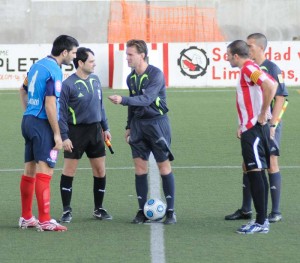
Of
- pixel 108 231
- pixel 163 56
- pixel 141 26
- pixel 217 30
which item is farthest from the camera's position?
pixel 217 30

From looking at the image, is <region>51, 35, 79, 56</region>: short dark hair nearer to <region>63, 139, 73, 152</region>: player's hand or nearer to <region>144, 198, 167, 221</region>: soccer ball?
<region>63, 139, 73, 152</region>: player's hand

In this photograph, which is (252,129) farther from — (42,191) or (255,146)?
(42,191)

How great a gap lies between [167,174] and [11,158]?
472 centimetres

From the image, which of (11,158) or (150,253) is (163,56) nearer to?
(11,158)

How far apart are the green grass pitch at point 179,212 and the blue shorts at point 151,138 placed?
67 centimetres

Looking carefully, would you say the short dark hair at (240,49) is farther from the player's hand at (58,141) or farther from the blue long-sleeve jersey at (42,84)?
the player's hand at (58,141)

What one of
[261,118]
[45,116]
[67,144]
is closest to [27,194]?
[67,144]

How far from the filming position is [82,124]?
30.9ft

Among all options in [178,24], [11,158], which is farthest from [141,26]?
[11,158]

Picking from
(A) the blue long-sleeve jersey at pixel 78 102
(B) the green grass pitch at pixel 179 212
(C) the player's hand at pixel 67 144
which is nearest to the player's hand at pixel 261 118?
(B) the green grass pitch at pixel 179 212

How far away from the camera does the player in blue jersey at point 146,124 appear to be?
9.11m

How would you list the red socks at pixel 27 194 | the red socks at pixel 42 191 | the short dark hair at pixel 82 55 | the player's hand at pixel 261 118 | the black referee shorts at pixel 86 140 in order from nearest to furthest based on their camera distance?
the player's hand at pixel 261 118 → the red socks at pixel 42 191 → the red socks at pixel 27 194 → the short dark hair at pixel 82 55 → the black referee shorts at pixel 86 140

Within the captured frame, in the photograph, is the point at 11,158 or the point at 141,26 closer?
the point at 11,158

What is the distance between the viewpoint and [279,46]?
24.9 m
